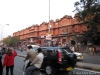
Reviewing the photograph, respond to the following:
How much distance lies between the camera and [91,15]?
1334 inches

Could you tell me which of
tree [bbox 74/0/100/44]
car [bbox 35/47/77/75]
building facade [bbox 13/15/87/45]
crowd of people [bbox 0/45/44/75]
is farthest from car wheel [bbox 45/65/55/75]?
building facade [bbox 13/15/87/45]

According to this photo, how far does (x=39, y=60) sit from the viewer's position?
22.8 ft

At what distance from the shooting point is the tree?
32.5 metres

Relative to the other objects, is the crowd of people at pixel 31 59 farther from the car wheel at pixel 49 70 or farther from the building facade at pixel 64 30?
the building facade at pixel 64 30

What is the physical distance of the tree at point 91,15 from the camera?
107 feet

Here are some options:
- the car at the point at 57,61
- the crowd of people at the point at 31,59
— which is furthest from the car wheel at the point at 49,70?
the crowd of people at the point at 31,59

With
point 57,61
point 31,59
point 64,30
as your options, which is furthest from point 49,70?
point 64,30

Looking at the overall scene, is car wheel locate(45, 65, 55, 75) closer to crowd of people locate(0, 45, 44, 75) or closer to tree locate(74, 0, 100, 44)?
crowd of people locate(0, 45, 44, 75)

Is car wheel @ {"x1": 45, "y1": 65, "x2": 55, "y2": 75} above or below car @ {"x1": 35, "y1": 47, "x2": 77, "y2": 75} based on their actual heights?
below

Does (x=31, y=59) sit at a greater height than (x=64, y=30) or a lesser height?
lesser

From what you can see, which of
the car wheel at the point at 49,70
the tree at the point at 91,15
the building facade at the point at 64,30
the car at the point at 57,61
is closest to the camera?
the car at the point at 57,61

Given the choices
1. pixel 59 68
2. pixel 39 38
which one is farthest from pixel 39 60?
pixel 39 38

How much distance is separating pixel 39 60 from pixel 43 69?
3.87m

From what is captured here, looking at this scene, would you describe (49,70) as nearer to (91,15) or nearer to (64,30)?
(91,15)
